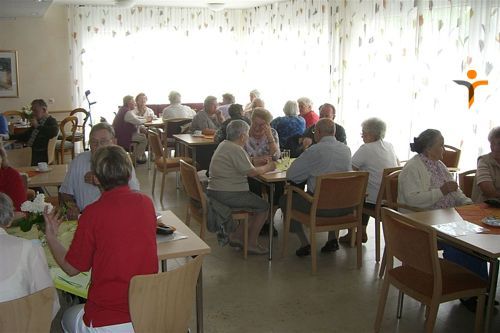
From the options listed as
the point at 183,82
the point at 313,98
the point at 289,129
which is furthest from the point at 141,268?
the point at 183,82

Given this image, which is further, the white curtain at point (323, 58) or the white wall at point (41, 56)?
the white wall at point (41, 56)

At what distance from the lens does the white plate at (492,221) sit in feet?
9.70

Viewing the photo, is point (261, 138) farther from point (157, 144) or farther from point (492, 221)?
point (492, 221)

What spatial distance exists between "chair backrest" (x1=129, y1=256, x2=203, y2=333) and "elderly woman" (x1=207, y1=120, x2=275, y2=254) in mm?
2048

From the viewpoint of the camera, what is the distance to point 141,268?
211 centimetres

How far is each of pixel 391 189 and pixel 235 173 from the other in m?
1.24

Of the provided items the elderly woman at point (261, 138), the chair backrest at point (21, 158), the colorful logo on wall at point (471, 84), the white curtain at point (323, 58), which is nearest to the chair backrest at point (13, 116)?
the white curtain at point (323, 58)

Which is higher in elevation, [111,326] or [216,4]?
[216,4]

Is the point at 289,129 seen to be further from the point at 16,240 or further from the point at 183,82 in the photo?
the point at 183,82

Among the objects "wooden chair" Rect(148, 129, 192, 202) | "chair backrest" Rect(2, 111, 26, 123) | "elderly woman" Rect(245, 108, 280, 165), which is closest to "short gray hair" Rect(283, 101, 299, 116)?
"elderly woman" Rect(245, 108, 280, 165)

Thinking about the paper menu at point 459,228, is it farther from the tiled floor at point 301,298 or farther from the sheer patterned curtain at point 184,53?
the sheer patterned curtain at point 184,53

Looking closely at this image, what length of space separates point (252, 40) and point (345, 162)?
6825mm

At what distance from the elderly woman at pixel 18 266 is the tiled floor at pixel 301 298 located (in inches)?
49.6

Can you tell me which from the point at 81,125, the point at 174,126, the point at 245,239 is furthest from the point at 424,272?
the point at 81,125
